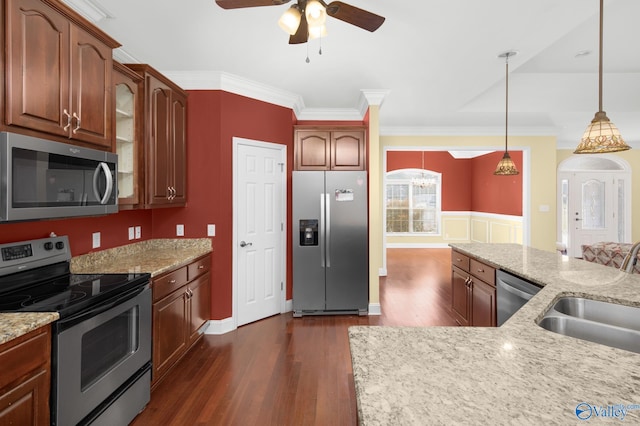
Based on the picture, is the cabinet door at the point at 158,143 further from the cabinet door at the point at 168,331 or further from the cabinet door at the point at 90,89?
the cabinet door at the point at 168,331

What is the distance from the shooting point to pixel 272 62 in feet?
9.78

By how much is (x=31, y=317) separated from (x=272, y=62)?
264 cm

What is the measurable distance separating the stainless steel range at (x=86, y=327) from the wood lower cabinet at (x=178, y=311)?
0.50 ft

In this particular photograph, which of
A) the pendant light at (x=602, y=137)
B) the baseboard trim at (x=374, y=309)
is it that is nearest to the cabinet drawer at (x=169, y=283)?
the baseboard trim at (x=374, y=309)

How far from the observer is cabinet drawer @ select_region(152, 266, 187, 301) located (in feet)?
7.20

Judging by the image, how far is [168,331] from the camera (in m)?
2.36

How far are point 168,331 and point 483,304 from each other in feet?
8.52

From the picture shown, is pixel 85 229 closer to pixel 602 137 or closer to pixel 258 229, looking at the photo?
pixel 258 229

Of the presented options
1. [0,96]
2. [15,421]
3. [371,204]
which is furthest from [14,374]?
[371,204]

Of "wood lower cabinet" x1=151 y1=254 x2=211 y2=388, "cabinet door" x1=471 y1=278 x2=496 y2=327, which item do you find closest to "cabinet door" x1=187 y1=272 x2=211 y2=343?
"wood lower cabinet" x1=151 y1=254 x2=211 y2=388

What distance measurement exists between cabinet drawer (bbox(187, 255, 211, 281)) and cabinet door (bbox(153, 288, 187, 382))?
0.64 ft

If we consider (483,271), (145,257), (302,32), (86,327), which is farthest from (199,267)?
(483,271)

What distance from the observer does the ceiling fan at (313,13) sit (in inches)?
64.0

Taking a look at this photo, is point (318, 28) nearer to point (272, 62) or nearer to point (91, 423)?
point (272, 62)
